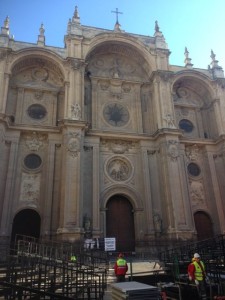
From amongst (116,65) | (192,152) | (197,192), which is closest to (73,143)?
(116,65)

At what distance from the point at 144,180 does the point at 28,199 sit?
8.63 meters

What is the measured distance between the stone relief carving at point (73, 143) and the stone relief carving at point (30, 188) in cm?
312

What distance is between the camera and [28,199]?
61.9ft

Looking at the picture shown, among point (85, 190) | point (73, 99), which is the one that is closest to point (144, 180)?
point (85, 190)

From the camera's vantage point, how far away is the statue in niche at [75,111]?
66.4ft

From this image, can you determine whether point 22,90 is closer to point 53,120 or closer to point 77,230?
point 53,120

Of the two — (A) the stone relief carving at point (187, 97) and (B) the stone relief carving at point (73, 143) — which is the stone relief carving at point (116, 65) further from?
(B) the stone relief carving at point (73, 143)

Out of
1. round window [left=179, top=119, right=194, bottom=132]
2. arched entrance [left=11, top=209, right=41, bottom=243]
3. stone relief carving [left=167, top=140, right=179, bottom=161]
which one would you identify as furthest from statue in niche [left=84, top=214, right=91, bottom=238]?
round window [left=179, top=119, right=194, bottom=132]

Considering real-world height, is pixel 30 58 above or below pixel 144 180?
above

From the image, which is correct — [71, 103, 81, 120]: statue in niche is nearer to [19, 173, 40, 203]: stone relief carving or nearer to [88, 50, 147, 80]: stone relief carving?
[19, 173, 40, 203]: stone relief carving

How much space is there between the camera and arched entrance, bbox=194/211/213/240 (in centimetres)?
2141

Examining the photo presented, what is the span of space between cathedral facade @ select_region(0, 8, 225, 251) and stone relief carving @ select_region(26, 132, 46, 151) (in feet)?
0.24

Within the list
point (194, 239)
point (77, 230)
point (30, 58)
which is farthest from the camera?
point (30, 58)

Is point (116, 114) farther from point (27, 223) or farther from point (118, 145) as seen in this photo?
point (27, 223)
